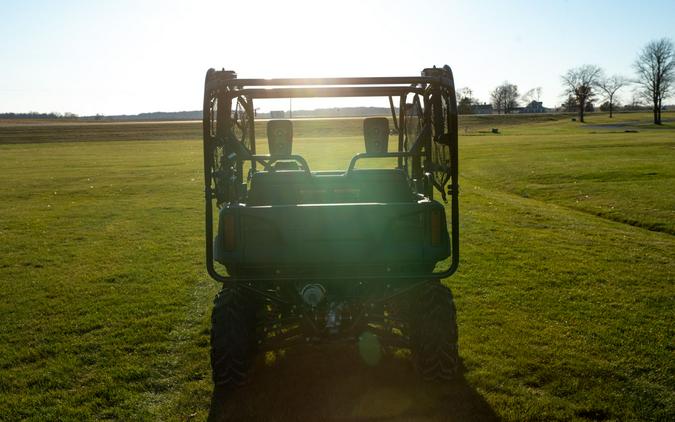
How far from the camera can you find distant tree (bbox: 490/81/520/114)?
154m

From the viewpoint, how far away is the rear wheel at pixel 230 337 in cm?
473

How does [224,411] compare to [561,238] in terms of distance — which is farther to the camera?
[561,238]

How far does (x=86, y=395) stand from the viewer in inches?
199

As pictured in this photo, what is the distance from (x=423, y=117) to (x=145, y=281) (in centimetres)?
538

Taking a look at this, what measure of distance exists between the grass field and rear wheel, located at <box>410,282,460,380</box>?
0.75 feet

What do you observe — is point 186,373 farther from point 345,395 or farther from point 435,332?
point 435,332

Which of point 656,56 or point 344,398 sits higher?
point 656,56

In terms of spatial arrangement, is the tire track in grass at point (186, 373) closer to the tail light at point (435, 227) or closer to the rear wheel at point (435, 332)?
the rear wheel at point (435, 332)

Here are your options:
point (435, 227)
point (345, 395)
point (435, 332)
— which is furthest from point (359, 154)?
point (345, 395)

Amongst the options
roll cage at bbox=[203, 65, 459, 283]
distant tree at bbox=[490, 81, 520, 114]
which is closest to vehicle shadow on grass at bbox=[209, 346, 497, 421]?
roll cage at bbox=[203, 65, 459, 283]

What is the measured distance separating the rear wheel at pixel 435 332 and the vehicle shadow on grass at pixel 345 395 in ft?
0.73

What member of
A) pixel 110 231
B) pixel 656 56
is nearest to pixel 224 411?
pixel 110 231

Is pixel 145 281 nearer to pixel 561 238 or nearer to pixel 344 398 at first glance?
pixel 344 398

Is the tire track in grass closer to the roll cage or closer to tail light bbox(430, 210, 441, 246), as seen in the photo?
the roll cage
